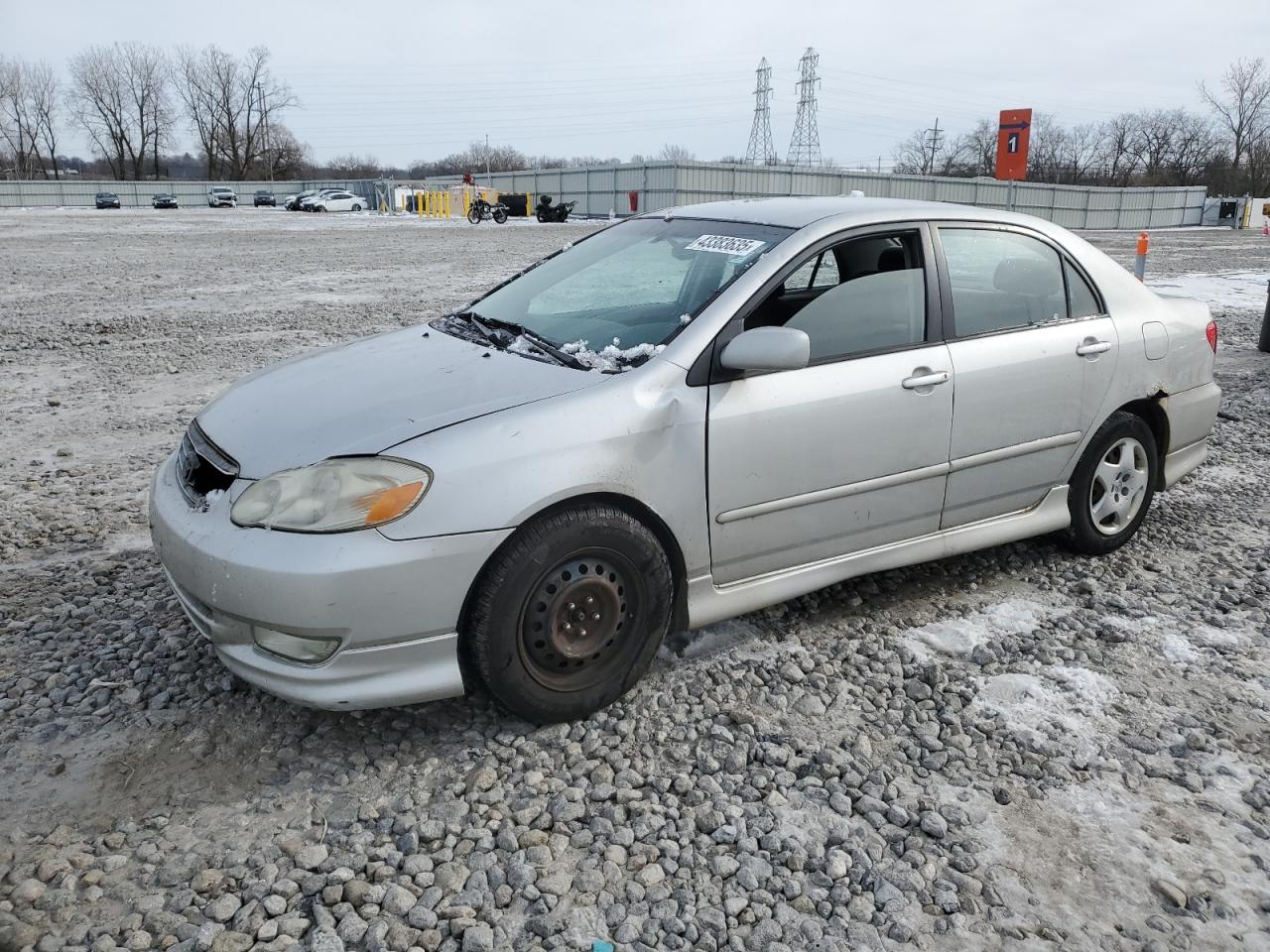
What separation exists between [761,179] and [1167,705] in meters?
42.1

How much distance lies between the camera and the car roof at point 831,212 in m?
3.75

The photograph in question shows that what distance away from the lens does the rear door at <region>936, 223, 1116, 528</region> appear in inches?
151

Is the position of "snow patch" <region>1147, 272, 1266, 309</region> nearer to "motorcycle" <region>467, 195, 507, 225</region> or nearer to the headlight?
the headlight

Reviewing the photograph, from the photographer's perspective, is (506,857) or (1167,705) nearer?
(506,857)

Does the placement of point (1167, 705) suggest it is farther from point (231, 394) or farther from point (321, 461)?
point (231, 394)

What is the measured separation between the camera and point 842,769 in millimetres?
2916

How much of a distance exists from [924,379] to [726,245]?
90 cm

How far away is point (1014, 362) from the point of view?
3916 mm

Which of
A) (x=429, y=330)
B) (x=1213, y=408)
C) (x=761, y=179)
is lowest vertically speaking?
(x=1213, y=408)

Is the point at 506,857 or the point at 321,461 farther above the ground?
the point at 321,461

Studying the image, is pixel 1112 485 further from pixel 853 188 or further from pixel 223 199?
pixel 223 199

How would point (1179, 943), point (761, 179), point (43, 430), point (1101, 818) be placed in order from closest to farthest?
1. point (1179, 943)
2. point (1101, 818)
3. point (43, 430)
4. point (761, 179)

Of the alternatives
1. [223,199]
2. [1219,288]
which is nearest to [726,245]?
[1219,288]

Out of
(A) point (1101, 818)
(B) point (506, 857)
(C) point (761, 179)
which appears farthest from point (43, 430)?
(C) point (761, 179)
